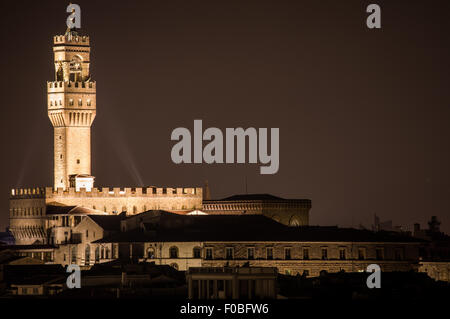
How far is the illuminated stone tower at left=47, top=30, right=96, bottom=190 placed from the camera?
616 feet

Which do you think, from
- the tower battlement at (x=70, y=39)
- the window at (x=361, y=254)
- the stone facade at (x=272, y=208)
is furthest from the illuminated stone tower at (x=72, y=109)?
the window at (x=361, y=254)

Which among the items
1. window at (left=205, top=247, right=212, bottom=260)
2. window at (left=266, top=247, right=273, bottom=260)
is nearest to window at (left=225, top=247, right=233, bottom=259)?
window at (left=205, top=247, right=212, bottom=260)

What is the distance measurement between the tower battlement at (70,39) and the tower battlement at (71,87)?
3223 mm

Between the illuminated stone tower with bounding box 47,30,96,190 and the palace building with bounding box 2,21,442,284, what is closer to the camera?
the palace building with bounding box 2,21,442,284

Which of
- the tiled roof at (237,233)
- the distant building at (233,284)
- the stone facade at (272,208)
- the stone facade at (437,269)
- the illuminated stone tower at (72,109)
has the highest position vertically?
the illuminated stone tower at (72,109)

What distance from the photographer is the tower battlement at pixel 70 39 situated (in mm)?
190625

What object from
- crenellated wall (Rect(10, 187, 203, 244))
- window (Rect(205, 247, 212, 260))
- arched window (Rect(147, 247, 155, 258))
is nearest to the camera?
window (Rect(205, 247, 212, 260))

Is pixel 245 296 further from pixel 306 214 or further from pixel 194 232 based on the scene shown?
pixel 306 214

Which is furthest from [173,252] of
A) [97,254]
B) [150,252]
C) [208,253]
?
[97,254]

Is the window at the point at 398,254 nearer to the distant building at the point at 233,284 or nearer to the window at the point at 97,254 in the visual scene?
the window at the point at 97,254

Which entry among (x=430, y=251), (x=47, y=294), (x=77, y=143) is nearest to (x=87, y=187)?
(x=77, y=143)

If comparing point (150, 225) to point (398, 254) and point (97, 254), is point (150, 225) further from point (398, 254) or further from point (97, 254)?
point (398, 254)

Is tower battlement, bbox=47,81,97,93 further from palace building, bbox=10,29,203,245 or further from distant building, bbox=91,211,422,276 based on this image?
distant building, bbox=91,211,422,276
